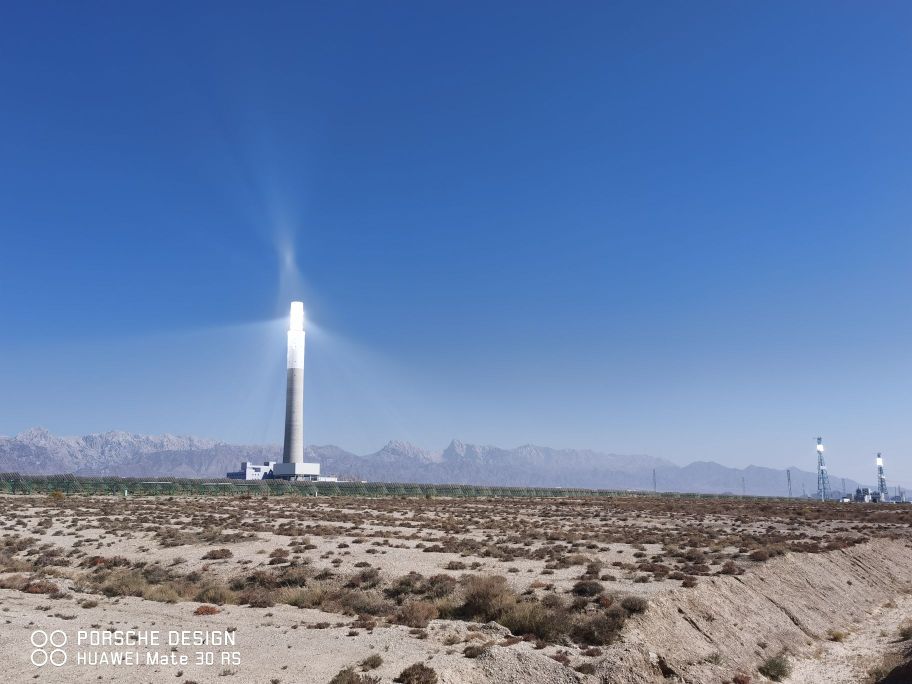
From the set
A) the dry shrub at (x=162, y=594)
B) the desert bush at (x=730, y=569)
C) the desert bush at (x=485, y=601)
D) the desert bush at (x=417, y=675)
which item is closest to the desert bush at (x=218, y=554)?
the dry shrub at (x=162, y=594)

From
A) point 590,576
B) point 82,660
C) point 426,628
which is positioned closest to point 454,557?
point 590,576

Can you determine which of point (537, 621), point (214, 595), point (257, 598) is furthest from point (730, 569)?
point (214, 595)

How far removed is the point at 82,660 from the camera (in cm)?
1733

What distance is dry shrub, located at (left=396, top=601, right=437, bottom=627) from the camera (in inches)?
873

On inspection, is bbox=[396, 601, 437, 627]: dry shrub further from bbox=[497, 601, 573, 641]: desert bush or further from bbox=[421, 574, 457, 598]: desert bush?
bbox=[497, 601, 573, 641]: desert bush

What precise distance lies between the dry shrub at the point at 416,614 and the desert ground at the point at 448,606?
8 centimetres

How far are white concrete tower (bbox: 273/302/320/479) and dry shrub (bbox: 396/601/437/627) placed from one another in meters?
137

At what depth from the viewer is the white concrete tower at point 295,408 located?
513 feet

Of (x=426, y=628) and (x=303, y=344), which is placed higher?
(x=303, y=344)

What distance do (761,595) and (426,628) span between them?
16.2 meters

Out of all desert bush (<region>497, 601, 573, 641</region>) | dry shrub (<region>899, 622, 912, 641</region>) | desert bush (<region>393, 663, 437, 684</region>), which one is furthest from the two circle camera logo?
dry shrub (<region>899, 622, 912, 641</region>)

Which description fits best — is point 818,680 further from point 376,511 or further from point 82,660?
point 376,511

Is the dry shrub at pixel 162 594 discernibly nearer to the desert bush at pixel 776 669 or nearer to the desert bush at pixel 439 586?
the desert bush at pixel 439 586

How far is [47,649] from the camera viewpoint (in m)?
18.1
